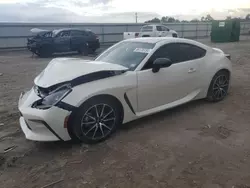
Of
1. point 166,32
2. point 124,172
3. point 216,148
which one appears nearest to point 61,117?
point 124,172

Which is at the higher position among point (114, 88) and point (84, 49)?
point (114, 88)

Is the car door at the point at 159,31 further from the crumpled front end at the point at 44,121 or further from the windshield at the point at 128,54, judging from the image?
the crumpled front end at the point at 44,121

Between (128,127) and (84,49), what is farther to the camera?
(84,49)

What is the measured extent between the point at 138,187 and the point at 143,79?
1777 mm

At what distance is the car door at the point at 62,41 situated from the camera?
15137mm

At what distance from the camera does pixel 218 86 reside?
212 inches

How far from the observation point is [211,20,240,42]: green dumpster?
23.9m

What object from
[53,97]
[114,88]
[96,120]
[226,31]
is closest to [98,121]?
[96,120]

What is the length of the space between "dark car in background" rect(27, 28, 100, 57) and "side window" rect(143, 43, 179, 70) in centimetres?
1146

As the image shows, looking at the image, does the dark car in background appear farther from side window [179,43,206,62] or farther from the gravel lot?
side window [179,43,206,62]

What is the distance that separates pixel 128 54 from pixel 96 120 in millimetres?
1412

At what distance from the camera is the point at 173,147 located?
359cm

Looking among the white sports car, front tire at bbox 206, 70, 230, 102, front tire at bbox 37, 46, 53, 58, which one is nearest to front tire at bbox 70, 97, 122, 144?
the white sports car

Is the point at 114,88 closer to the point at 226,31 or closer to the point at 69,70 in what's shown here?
the point at 69,70
